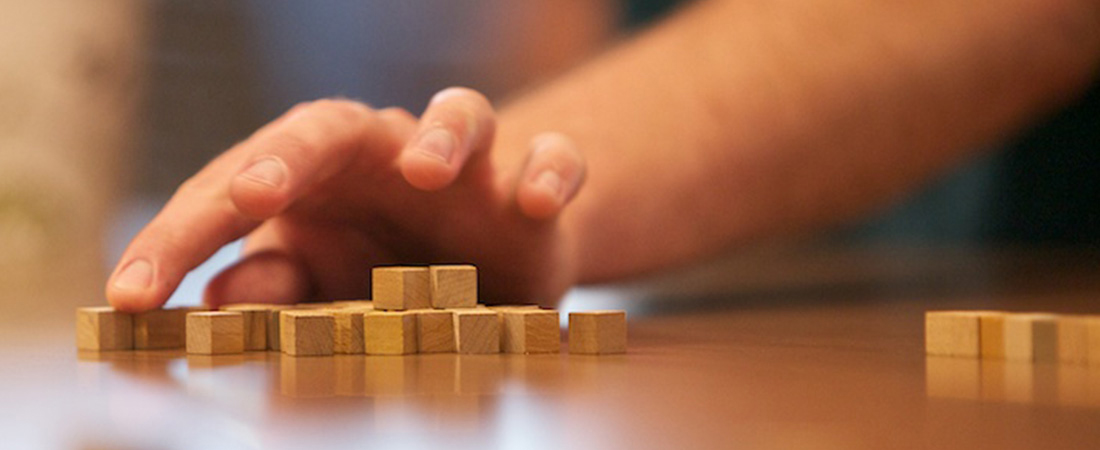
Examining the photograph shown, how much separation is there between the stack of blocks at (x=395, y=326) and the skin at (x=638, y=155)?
0.04 meters

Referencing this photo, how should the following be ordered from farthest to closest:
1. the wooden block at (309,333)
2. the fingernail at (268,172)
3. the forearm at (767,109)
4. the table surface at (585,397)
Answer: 1. the forearm at (767,109)
2. the fingernail at (268,172)
3. the wooden block at (309,333)
4. the table surface at (585,397)

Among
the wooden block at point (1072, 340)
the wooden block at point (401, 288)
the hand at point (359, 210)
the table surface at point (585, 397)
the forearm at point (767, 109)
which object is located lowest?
the table surface at point (585, 397)

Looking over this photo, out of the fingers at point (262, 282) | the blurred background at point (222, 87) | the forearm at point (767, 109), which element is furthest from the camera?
the blurred background at point (222, 87)

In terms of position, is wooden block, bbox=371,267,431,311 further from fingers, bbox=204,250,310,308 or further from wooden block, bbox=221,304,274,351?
fingers, bbox=204,250,310,308

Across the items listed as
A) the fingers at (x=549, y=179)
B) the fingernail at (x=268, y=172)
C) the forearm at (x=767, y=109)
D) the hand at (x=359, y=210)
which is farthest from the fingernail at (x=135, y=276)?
the forearm at (x=767, y=109)

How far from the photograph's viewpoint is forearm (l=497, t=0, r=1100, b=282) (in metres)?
1.65

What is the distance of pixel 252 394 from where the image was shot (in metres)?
0.74

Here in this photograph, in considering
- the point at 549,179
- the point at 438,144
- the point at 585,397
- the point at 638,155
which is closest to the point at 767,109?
the point at 638,155

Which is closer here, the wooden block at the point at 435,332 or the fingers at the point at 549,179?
the wooden block at the point at 435,332

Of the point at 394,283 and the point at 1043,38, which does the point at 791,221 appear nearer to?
the point at 1043,38

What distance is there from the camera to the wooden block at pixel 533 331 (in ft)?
3.18

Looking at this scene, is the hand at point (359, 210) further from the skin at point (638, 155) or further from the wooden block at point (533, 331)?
the wooden block at point (533, 331)

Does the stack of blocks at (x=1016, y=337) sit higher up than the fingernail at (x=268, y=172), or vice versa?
the fingernail at (x=268, y=172)

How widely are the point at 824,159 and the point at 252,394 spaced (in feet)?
4.01
